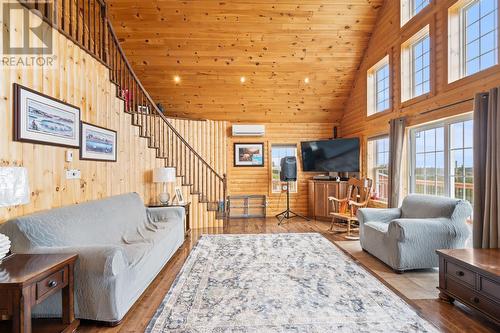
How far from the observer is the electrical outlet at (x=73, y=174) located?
9.12 ft

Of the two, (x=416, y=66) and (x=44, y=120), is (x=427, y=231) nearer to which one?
(x=416, y=66)

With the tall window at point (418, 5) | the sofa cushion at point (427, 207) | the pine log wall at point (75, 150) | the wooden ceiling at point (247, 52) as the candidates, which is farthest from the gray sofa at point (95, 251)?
the tall window at point (418, 5)

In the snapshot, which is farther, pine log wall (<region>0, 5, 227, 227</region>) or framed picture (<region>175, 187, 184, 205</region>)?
framed picture (<region>175, 187, 184, 205</region>)

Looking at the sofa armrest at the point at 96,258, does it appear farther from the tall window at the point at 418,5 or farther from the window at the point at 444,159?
the tall window at the point at 418,5

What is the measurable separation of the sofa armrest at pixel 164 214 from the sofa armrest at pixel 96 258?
2.00m

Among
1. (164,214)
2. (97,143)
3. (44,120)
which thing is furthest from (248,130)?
(44,120)

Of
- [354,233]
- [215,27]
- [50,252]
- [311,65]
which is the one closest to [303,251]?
[354,233]

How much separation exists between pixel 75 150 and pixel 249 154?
174 inches

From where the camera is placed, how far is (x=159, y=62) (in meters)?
5.55

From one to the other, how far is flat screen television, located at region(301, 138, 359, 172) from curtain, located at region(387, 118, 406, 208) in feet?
4.58

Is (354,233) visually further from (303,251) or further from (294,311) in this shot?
(294,311)

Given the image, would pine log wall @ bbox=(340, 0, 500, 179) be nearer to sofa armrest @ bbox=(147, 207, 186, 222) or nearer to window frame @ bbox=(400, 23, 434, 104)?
window frame @ bbox=(400, 23, 434, 104)

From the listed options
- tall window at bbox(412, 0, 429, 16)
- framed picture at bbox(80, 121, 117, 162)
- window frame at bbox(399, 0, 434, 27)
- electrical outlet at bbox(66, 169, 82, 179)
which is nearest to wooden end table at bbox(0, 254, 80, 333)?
electrical outlet at bbox(66, 169, 82, 179)

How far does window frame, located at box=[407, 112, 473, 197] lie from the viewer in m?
3.46
